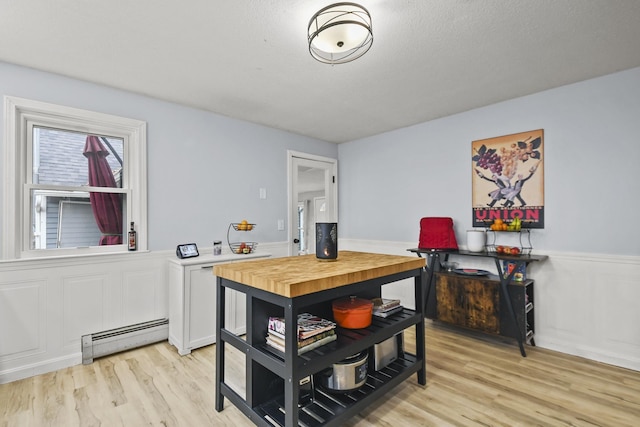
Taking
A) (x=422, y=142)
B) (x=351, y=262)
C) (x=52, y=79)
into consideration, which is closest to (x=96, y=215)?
(x=52, y=79)

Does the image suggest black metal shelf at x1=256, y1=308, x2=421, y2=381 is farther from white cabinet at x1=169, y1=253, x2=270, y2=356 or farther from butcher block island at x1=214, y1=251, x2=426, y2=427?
white cabinet at x1=169, y1=253, x2=270, y2=356

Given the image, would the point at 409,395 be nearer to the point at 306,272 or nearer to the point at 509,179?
the point at 306,272

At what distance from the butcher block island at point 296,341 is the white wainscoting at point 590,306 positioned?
1.73 m

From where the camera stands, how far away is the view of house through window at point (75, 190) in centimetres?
261

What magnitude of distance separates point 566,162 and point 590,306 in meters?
1.32

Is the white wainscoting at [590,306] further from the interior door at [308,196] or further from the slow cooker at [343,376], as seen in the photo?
the interior door at [308,196]

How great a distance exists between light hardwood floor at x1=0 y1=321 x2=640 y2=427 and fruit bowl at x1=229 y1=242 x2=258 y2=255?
44.5 inches

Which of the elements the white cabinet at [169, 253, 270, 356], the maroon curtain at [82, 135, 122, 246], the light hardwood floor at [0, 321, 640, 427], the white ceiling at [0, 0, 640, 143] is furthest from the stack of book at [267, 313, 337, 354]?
the maroon curtain at [82, 135, 122, 246]

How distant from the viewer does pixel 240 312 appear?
3.25 meters

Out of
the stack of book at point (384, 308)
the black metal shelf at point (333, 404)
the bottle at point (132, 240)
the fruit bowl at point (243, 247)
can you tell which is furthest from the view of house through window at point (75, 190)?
the stack of book at point (384, 308)

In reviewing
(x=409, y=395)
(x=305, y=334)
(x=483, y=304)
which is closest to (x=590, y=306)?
(x=483, y=304)

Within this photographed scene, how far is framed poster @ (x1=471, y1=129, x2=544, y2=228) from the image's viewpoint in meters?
2.98

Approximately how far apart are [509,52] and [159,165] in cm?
328

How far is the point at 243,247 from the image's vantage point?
351 cm
